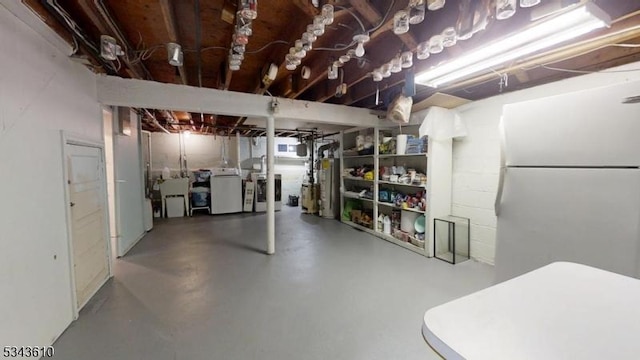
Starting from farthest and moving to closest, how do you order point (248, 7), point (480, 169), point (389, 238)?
1. point (389, 238)
2. point (480, 169)
3. point (248, 7)

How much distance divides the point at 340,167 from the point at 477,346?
5.29m

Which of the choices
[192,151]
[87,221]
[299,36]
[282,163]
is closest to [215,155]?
[192,151]

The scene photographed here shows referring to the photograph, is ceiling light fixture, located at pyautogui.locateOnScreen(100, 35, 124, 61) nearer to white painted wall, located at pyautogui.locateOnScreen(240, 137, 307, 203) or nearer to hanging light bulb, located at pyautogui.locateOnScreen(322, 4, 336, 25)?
hanging light bulb, located at pyautogui.locateOnScreen(322, 4, 336, 25)

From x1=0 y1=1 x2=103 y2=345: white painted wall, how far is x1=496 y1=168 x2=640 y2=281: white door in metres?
3.41

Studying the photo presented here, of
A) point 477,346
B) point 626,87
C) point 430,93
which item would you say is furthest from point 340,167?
point 477,346

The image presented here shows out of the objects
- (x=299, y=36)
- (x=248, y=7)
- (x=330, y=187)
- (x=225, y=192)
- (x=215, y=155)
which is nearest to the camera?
(x=248, y=7)

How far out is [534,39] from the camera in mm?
1763

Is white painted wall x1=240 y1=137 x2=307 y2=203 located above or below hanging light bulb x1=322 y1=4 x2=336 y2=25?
below

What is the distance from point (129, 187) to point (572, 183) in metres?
5.39

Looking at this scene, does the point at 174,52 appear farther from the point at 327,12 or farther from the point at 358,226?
the point at 358,226

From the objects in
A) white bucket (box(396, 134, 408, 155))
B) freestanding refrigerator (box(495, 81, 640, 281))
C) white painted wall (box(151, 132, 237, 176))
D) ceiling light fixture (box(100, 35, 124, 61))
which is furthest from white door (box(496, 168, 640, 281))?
white painted wall (box(151, 132, 237, 176))

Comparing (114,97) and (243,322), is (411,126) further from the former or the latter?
(114,97)

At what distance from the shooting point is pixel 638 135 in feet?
4.72

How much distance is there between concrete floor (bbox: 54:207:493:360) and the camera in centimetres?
182
